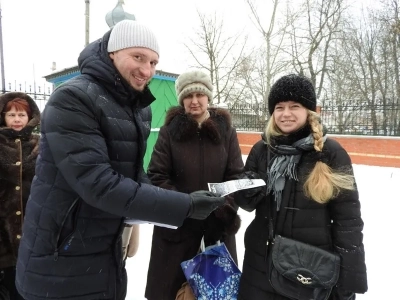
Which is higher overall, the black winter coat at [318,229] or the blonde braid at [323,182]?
the blonde braid at [323,182]

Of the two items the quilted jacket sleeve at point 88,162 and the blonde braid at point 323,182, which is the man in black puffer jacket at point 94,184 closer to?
the quilted jacket sleeve at point 88,162

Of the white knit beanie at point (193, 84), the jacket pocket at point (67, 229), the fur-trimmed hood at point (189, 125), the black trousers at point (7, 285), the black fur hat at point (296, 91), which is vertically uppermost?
the white knit beanie at point (193, 84)

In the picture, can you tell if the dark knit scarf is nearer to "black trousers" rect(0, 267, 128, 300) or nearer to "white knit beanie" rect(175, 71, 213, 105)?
"white knit beanie" rect(175, 71, 213, 105)

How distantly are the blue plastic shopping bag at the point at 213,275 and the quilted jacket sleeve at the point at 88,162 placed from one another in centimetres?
91

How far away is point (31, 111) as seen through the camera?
271cm

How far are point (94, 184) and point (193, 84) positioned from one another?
1533 mm

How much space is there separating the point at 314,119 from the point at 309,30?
75.9ft

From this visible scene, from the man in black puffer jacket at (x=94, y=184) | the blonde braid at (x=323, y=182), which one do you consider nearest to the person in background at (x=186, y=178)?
the blonde braid at (x=323, y=182)

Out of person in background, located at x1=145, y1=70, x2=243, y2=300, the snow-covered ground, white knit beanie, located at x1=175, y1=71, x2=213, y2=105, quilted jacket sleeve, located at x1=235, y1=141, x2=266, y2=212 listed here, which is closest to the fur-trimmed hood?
person in background, located at x1=145, y1=70, x2=243, y2=300

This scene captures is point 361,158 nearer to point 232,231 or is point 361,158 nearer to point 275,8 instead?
point 232,231

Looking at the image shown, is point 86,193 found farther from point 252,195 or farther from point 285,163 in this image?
point 285,163

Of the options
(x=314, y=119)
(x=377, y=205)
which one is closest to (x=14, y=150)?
(x=314, y=119)

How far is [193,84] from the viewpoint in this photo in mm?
2656

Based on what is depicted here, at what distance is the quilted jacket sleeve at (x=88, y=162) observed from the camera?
1328 mm
